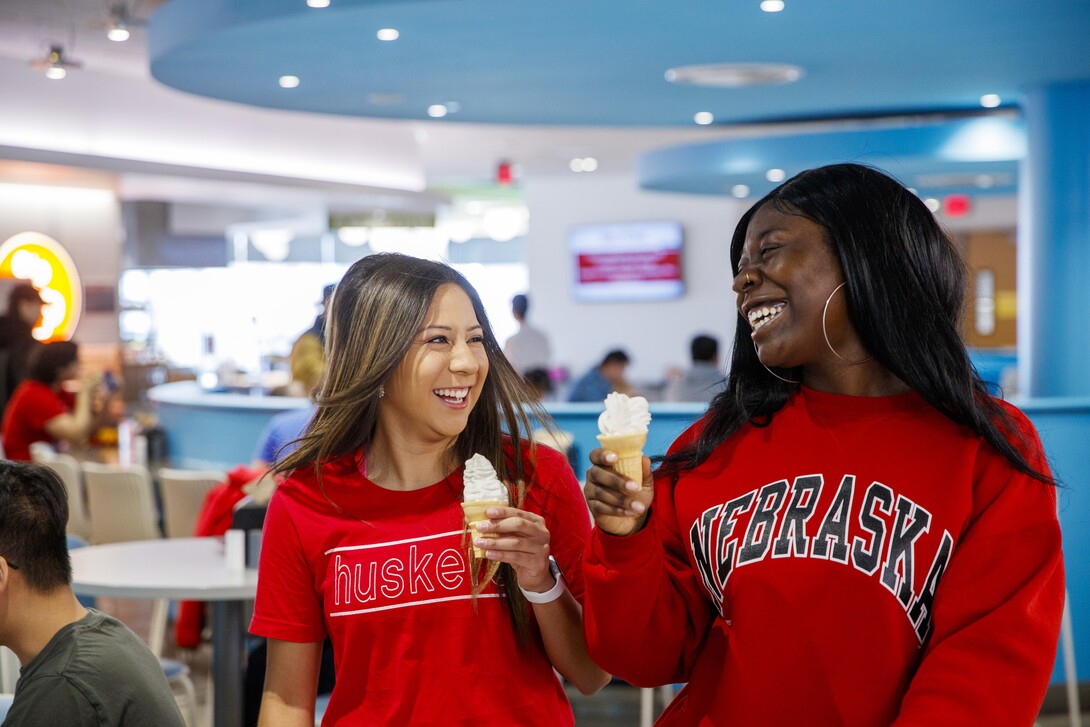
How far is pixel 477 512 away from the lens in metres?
1.60

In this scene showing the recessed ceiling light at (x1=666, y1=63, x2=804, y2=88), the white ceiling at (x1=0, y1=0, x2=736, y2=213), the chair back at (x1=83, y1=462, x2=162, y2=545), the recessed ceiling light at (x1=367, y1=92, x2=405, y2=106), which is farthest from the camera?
the white ceiling at (x1=0, y1=0, x2=736, y2=213)

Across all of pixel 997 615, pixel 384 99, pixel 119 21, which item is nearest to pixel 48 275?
pixel 119 21

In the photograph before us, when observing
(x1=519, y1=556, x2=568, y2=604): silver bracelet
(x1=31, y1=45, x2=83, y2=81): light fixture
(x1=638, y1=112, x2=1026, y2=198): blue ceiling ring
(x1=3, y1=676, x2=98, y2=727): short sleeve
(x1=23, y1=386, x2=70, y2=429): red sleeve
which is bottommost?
(x1=3, y1=676, x2=98, y2=727): short sleeve

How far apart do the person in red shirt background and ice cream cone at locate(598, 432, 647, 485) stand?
0.07ft

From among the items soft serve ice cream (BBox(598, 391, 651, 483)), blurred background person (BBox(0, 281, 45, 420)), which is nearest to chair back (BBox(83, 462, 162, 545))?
blurred background person (BBox(0, 281, 45, 420))

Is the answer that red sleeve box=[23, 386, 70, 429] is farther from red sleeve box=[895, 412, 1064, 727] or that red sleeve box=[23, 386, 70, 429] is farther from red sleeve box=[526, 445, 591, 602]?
red sleeve box=[895, 412, 1064, 727]

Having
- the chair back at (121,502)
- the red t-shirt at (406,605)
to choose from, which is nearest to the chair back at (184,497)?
the chair back at (121,502)

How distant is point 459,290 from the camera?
184 centimetres

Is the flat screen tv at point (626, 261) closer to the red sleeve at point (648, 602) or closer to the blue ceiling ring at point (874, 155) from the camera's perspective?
the blue ceiling ring at point (874, 155)

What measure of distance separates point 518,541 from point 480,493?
0.08 metres

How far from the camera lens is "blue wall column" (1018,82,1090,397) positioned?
618 centimetres

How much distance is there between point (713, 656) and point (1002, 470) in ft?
1.44

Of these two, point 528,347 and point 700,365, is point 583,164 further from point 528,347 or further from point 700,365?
point 700,365

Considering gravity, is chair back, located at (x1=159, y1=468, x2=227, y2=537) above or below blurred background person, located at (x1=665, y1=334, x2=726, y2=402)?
below
